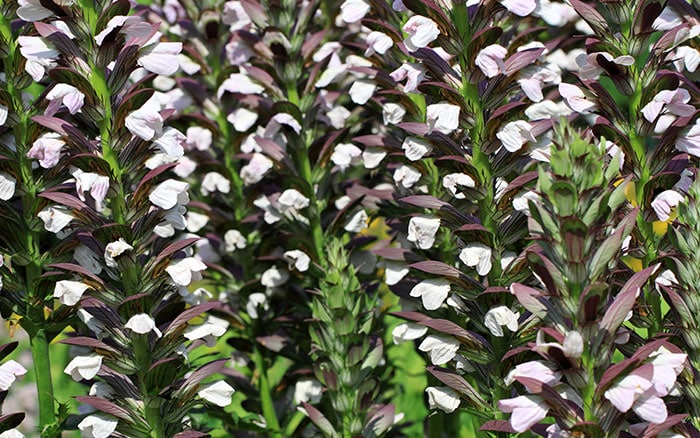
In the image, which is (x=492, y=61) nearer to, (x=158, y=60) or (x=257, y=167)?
(x=158, y=60)

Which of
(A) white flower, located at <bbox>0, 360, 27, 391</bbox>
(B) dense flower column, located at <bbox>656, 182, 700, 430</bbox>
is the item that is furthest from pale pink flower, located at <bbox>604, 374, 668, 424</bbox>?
(A) white flower, located at <bbox>0, 360, 27, 391</bbox>

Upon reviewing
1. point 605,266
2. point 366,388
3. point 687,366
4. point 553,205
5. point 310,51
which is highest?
point 310,51

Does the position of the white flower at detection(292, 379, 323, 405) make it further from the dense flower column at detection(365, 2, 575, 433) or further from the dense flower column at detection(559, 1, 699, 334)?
the dense flower column at detection(559, 1, 699, 334)

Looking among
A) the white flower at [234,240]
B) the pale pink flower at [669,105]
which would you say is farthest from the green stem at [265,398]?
the pale pink flower at [669,105]

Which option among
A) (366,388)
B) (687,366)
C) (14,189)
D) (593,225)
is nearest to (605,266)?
(593,225)

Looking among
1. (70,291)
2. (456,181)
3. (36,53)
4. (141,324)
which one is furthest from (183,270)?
(456,181)

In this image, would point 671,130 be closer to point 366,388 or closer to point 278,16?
point 366,388

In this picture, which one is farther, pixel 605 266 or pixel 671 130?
pixel 671 130

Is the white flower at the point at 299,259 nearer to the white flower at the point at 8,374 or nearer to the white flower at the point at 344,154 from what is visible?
the white flower at the point at 344,154
